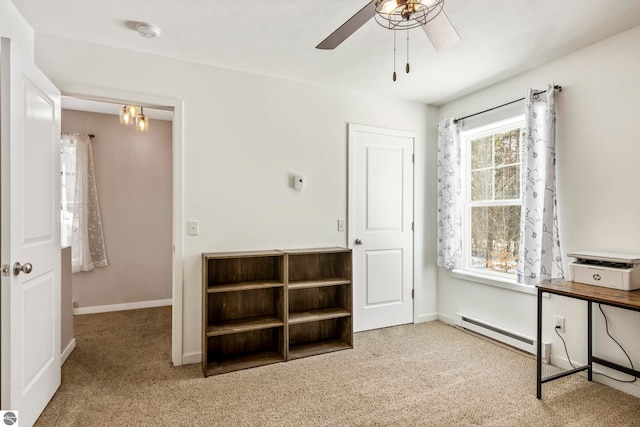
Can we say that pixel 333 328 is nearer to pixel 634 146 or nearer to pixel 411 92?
pixel 411 92

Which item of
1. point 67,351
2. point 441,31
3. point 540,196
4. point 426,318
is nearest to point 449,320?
point 426,318

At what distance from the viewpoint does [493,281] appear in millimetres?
3400

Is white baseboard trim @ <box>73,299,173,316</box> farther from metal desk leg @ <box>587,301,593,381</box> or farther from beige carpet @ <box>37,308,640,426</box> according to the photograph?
metal desk leg @ <box>587,301,593,381</box>

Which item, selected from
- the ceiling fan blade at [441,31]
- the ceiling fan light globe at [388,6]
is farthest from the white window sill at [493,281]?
the ceiling fan light globe at [388,6]

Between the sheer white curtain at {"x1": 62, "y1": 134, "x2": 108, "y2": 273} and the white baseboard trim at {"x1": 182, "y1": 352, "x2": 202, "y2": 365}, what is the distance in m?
2.30

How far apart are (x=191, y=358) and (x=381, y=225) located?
2.23m

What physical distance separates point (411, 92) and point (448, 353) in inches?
102

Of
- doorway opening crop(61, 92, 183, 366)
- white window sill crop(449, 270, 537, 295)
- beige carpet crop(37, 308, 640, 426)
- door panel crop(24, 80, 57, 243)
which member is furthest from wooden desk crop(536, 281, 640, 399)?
doorway opening crop(61, 92, 183, 366)

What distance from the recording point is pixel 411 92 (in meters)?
3.66

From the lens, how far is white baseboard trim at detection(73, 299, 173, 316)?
433 cm

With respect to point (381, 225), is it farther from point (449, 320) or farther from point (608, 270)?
point (608, 270)

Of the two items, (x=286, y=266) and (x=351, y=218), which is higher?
(x=351, y=218)

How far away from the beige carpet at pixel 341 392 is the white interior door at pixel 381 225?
579 millimetres

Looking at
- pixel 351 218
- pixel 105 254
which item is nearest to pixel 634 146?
pixel 351 218
